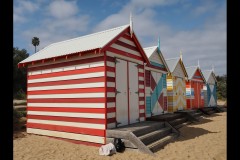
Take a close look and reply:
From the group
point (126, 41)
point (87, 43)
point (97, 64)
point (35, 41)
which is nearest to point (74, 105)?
point (97, 64)

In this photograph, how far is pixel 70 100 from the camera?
8898 mm

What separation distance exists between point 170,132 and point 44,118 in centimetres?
593

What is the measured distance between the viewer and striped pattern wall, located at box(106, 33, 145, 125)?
827 cm

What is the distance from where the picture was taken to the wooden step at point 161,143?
24.3ft

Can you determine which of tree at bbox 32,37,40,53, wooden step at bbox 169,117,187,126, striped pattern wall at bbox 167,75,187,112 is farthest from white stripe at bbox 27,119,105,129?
tree at bbox 32,37,40,53

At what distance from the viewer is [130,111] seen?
367 inches

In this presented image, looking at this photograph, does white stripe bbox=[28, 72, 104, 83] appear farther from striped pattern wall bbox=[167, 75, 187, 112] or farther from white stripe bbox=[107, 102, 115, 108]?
striped pattern wall bbox=[167, 75, 187, 112]

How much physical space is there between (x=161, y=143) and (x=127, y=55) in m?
3.98

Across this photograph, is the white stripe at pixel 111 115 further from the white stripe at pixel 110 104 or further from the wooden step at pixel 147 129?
the wooden step at pixel 147 129

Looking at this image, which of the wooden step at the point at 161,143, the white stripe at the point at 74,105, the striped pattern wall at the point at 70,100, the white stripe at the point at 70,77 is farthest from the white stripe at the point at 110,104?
the wooden step at the point at 161,143

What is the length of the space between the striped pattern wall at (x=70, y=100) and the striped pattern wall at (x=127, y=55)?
0.34 m

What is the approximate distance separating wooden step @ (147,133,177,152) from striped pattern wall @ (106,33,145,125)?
63.6 inches
